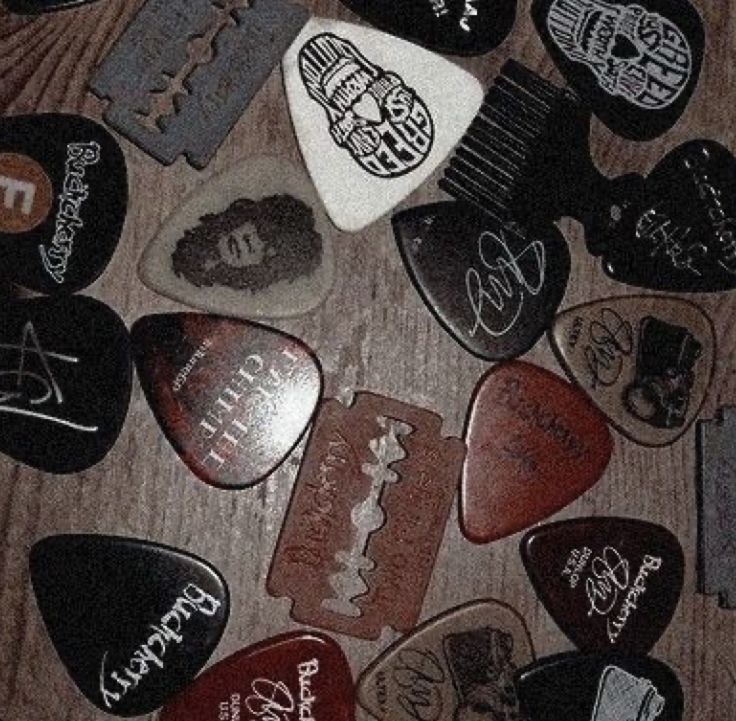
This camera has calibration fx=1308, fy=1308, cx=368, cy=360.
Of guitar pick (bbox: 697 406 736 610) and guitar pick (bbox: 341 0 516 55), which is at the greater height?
guitar pick (bbox: 341 0 516 55)

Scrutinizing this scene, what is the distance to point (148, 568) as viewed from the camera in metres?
0.94

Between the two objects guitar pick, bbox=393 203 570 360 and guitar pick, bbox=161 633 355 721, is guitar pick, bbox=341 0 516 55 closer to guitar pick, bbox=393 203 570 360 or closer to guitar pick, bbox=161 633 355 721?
guitar pick, bbox=393 203 570 360

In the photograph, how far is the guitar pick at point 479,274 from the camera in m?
1.01

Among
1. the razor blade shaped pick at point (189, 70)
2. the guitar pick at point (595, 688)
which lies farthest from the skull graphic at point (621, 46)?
the guitar pick at point (595, 688)

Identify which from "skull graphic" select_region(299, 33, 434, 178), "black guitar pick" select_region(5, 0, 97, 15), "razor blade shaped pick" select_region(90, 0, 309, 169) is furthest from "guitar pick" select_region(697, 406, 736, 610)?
"black guitar pick" select_region(5, 0, 97, 15)

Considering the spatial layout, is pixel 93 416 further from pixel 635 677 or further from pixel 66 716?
pixel 635 677

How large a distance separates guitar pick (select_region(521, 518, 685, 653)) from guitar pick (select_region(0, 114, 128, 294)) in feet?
1.32

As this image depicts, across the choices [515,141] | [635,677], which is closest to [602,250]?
[515,141]

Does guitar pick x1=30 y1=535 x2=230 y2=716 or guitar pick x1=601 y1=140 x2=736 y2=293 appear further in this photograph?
guitar pick x1=601 y1=140 x2=736 y2=293

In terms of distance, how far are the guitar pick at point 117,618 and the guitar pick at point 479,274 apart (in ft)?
0.95

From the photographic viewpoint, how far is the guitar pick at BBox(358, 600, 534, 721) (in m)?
0.98

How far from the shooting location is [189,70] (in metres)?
0.97

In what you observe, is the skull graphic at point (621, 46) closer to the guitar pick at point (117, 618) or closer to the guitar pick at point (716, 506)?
the guitar pick at point (716, 506)

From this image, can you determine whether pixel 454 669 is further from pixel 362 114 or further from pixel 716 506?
pixel 362 114
